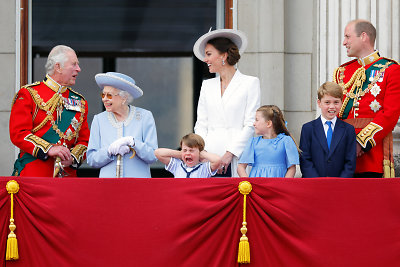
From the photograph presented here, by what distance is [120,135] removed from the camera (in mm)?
6754

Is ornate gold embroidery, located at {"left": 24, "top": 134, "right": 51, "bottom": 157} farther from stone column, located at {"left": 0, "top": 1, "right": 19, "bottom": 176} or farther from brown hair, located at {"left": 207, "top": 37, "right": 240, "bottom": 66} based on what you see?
stone column, located at {"left": 0, "top": 1, "right": 19, "bottom": 176}

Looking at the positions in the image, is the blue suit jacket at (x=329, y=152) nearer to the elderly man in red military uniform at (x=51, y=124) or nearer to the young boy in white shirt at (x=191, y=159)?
the young boy in white shirt at (x=191, y=159)

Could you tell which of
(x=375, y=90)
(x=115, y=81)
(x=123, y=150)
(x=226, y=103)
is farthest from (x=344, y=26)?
(x=123, y=150)

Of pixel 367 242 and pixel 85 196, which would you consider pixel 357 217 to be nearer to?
pixel 367 242

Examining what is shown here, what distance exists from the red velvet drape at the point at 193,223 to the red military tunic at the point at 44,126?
0.90m

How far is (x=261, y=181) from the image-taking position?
6012 millimetres

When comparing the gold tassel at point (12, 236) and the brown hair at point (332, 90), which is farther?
the brown hair at point (332, 90)

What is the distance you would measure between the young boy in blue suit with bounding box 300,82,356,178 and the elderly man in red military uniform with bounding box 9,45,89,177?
1770 millimetres

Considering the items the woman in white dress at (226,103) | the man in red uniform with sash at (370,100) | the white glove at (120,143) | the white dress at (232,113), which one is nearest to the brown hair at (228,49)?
the woman in white dress at (226,103)

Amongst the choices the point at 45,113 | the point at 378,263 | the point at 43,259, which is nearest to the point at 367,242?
the point at 378,263

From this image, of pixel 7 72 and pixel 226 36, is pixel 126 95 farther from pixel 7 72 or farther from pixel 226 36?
pixel 7 72

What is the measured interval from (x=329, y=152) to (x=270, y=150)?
1.46ft

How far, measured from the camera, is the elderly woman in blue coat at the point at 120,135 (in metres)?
6.61

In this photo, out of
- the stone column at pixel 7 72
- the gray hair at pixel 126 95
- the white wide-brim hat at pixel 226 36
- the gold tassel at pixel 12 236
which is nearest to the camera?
the gold tassel at pixel 12 236
